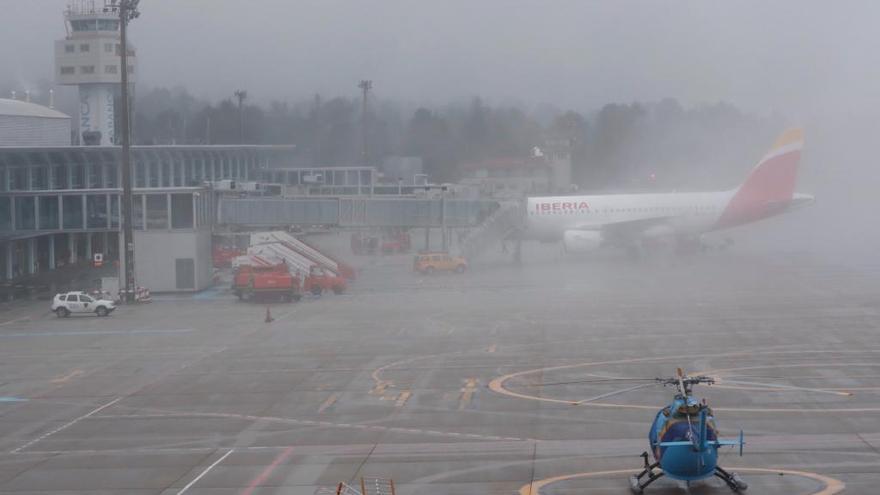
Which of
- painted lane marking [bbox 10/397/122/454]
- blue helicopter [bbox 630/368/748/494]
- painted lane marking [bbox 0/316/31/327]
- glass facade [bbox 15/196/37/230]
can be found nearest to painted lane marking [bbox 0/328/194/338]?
painted lane marking [bbox 0/316/31/327]

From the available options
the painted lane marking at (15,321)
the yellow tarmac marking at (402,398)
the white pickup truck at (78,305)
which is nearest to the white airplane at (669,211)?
the white pickup truck at (78,305)

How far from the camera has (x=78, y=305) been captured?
48438 millimetres

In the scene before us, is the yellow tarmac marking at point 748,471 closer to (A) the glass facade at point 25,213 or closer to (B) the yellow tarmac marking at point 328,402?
(B) the yellow tarmac marking at point 328,402

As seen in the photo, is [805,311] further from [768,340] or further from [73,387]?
[73,387]

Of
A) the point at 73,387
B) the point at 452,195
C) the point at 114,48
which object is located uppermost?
the point at 114,48

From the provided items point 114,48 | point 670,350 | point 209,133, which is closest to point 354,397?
point 670,350

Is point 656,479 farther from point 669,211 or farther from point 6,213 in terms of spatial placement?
point 6,213

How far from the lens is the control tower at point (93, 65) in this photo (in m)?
94.8

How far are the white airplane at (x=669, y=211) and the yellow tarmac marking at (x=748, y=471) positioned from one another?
1734 inches

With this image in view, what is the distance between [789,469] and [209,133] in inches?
3600

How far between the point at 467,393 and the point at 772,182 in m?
41.0

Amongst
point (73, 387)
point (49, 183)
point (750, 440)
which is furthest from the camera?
point (49, 183)

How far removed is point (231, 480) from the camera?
19984mm

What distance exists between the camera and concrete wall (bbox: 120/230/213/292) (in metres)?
56.7
